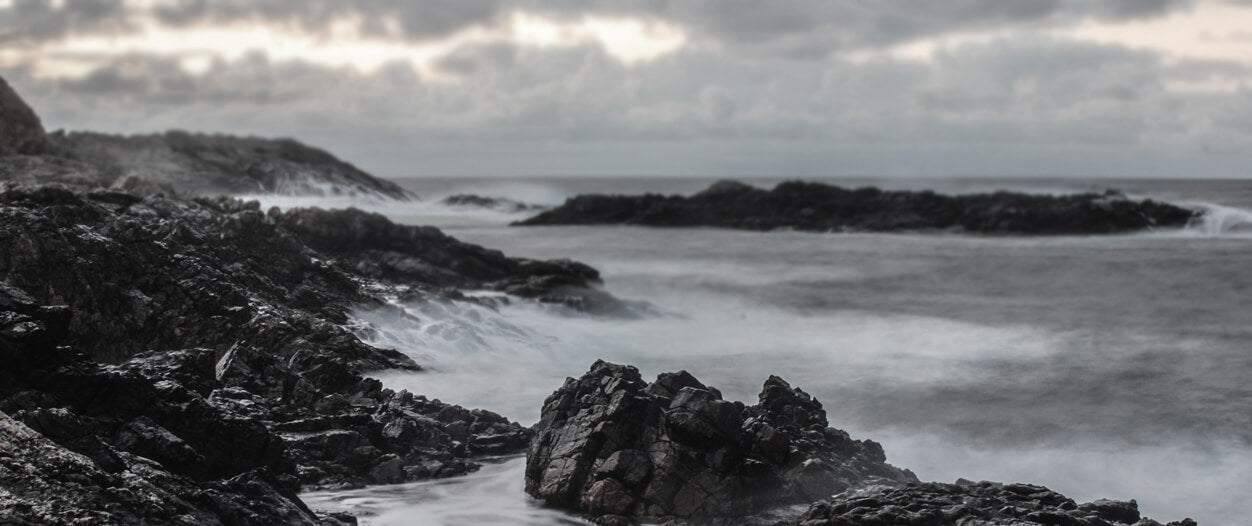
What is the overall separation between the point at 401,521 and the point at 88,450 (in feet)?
9.80

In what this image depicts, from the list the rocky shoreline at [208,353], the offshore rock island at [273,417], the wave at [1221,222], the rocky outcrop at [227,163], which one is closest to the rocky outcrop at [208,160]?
the rocky outcrop at [227,163]

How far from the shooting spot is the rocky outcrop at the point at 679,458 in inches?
430

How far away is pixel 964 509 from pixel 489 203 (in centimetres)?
6842

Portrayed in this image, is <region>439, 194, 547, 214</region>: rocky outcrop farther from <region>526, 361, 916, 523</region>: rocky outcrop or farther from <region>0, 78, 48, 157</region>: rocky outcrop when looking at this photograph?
<region>526, 361, 916, 523</region>: rocky outcrop

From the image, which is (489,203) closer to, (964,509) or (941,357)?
(941,357)

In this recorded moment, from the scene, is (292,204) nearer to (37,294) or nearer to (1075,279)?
(1075,279)

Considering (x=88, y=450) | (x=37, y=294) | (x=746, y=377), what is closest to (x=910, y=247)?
(x=746, y=377)

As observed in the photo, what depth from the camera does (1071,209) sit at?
5097 cm

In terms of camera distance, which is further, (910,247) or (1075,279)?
(910,247)

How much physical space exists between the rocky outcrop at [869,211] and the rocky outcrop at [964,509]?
42160mm

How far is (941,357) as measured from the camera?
69.6 feet

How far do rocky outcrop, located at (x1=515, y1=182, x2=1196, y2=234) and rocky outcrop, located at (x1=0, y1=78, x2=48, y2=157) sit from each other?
94.4ft

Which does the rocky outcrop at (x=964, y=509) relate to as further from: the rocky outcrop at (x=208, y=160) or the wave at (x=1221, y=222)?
the wave at (x=1221, y=222)

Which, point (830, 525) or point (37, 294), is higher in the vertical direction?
point (37, 294)
